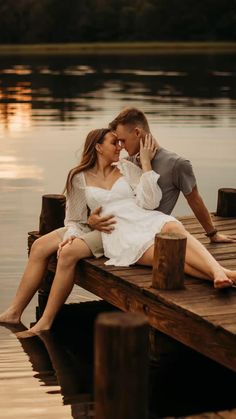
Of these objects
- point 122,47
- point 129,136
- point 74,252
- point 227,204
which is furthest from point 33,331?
point 122,47

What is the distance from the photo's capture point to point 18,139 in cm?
2377

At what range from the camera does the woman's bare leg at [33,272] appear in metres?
8.57

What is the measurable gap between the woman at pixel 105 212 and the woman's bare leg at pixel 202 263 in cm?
16

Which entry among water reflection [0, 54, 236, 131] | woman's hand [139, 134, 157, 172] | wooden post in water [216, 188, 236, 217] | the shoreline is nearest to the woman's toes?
woman's hand [139, 134, 157, 172]

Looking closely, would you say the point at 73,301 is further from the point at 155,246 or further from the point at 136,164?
the point at 155,246

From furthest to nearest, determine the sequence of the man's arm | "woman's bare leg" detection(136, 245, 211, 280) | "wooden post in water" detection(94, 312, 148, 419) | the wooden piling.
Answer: the wooden piling < the man's arm < "woman's bare leg" detection(136, 245, 211, 280) < "wooden post in water" detection(94, 312, 148, 419)

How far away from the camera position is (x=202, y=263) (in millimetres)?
7562

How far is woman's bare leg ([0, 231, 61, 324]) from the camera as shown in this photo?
8.57 metres

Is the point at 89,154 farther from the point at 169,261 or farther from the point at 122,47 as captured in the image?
the point at 122,47

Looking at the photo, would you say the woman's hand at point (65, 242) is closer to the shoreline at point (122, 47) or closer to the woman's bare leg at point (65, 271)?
the woman's bare leg at point (65, 271)

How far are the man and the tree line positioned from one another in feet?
316

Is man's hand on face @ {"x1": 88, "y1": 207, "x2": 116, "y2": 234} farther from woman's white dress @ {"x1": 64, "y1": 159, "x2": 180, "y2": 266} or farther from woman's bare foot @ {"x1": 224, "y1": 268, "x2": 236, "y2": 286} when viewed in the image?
woman's bare foot @ {"x1": 224, "y1": 268, "x2": 236, "y2": 286}

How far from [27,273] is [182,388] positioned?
180 centimetres

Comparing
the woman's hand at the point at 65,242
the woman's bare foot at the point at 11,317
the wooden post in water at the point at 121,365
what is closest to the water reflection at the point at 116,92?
the woman's bare foot at the point at 11,317
